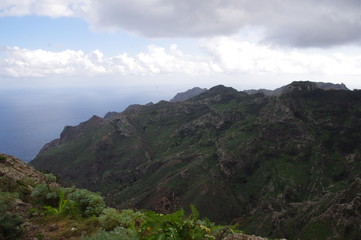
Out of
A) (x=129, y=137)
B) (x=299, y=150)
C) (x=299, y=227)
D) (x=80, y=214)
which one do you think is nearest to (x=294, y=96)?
(x=299, y=150)

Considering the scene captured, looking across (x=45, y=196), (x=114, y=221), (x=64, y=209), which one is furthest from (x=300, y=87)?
(x=114, y=221)

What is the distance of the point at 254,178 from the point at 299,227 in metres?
50.4

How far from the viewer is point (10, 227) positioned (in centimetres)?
896

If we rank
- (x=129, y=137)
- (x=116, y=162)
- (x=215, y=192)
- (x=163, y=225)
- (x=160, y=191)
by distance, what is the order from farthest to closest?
(x=129, y=137) < (x=116, y=162) < (x=160, y=191) < (x=215, y=192) < (x=163, y=225)

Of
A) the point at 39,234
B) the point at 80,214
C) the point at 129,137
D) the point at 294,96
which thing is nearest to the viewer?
the point at 39,234

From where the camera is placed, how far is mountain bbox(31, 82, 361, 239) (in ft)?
247

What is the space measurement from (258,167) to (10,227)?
378 ft

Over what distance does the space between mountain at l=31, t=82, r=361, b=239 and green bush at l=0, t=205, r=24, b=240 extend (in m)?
56.6

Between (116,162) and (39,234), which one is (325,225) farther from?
(116,162)

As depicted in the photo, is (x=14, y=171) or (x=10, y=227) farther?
(x=14, y=171)

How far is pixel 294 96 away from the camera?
138m

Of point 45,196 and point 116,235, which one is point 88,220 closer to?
point 116,235

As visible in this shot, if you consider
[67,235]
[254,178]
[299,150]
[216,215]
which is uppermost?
[67,235]

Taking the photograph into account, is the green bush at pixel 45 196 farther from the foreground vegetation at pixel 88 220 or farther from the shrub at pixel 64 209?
the shrub at pixel 64 209
